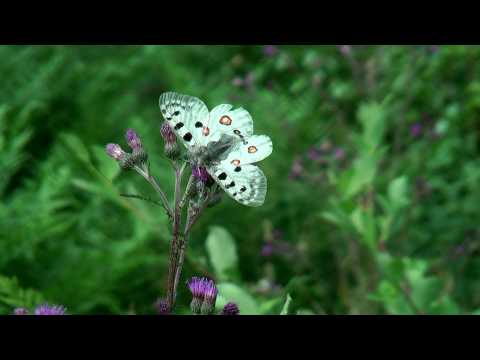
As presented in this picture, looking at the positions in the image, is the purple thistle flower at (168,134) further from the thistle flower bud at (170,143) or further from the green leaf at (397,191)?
the green leaf at (397,191)

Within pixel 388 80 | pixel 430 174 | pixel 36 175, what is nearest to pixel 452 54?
pixel 388 80

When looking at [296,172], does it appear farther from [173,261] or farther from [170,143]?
[173,261]

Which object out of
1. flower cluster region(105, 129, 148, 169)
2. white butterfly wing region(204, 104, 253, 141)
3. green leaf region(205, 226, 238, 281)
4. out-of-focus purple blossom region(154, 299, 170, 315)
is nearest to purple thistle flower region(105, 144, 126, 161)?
flower cluster region(105, 129, 148, 169)

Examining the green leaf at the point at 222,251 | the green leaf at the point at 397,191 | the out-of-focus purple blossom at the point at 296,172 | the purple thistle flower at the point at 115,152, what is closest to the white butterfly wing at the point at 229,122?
the purple thistle flower at the point at 115,152

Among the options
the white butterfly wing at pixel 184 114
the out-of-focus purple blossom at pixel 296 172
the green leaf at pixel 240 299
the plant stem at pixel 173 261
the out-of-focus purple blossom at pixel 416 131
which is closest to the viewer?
the plant stem at pixel 173 261

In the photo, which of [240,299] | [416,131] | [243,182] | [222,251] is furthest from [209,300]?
[416,131]

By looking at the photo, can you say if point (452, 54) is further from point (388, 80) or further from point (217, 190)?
point (217, 190)
